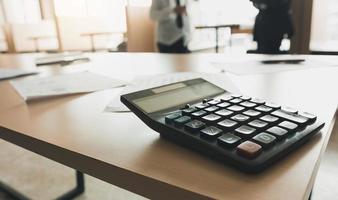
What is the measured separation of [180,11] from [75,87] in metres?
1.87

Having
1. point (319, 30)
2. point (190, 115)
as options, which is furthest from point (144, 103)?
point (319, 30)

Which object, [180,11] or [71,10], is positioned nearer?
[180,11]

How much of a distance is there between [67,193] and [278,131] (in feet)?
3.51

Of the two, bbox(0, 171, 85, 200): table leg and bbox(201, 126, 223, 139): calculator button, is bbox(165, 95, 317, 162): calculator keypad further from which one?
bbox(0, 171, 85, 200): table leg

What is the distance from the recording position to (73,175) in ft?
4.39

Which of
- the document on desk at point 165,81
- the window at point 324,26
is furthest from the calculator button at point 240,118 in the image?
the window at point 324,26

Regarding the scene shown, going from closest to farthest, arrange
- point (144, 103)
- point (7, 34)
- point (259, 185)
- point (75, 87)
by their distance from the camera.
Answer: point (259, 185)
point (144, 103)
point (75, 87)
point (7, 34)

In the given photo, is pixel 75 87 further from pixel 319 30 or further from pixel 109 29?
pixel 109 29

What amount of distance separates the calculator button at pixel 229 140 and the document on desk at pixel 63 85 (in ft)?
1.18

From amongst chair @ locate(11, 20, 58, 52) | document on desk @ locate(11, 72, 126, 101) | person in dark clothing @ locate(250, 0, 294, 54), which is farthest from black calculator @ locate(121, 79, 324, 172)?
chair @ locate(11, 20, 58, 52)

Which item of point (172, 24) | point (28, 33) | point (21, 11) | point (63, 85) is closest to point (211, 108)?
point (63, 85)

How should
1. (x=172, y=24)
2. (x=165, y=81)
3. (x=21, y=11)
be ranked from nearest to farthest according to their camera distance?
(x=165, y=81) → (x=172, y=24) → (x=21, y=11)

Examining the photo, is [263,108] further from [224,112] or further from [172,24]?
[172,24]

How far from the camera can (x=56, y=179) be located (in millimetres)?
1312
